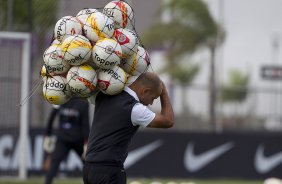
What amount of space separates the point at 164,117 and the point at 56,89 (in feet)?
3.39

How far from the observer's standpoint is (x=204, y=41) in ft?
113

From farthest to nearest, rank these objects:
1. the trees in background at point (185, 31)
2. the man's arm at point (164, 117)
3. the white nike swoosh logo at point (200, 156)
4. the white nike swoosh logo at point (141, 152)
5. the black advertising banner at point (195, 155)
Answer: the trees in background at point (185, 31)
the white nike swoosh logo at point (200, 156)
the white nike swoosh logo at point (141, 152)
the black advertising banner at point (195, 155)
the man's arm at point (164, 117)

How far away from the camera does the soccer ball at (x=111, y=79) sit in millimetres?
6797

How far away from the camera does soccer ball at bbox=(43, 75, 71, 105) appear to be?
6.84 meters

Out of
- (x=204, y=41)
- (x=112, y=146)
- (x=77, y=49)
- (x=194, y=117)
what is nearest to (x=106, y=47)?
(x=77, y=49)

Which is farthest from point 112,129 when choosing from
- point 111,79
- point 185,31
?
point 185,31

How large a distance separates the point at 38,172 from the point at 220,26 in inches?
711

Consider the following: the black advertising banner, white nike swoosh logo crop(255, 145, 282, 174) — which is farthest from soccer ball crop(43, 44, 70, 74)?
white nike swoosh logo crop(255, 145, 282, 174)

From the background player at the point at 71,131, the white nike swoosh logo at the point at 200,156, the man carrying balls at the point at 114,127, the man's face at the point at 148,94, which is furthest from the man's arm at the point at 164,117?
the white nike swoosh logo at the point at 200,156

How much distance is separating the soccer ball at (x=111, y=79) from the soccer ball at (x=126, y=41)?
6.4 inches

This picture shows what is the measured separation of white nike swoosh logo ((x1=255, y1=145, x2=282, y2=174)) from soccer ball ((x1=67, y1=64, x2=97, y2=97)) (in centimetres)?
1352

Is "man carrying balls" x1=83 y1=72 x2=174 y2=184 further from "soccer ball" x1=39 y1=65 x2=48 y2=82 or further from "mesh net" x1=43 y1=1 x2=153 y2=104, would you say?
"soccer ball" x1=39 y1=65 x2=48 y2=82

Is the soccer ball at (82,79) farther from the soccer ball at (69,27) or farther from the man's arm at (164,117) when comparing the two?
the man's arm at (164,117)

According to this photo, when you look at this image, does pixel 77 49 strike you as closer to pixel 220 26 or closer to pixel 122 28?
pixel 122 28
